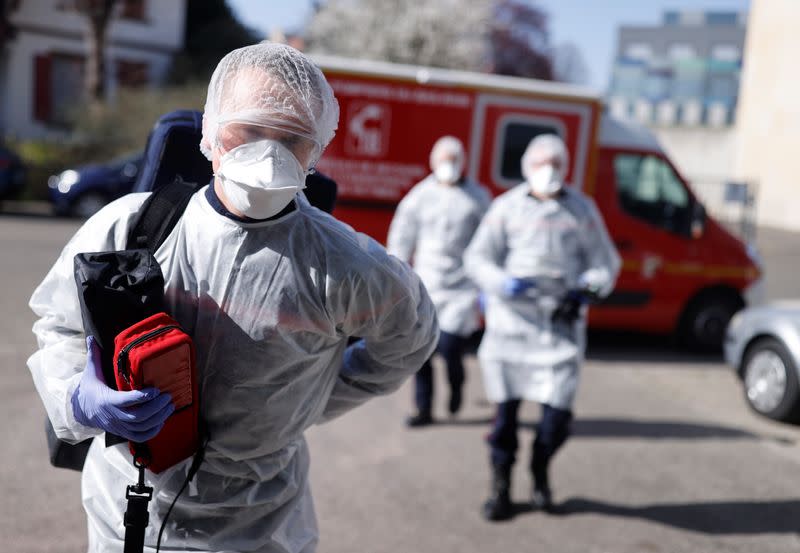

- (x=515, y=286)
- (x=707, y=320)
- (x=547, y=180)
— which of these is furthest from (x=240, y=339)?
(x=707, y=320)

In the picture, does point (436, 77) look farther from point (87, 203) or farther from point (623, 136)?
point (87, 203)

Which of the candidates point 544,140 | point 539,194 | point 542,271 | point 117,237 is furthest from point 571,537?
point 117,237

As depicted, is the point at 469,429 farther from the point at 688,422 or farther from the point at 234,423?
the point at 234,423

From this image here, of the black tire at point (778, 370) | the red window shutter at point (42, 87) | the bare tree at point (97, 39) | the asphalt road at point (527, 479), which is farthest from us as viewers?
the red window shutter at point (42, 87)

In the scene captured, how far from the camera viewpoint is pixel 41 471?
4.55m

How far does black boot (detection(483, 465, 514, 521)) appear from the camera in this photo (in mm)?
4391

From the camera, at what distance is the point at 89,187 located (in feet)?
51.0

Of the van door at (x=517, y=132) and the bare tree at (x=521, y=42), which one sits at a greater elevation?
the bare tree at (x=521, y=42)

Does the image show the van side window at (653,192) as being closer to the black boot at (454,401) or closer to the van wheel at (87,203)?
the black boot at (454,401)

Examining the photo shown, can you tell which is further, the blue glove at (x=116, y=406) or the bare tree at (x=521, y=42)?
the bare tree at (x=521, y=42)

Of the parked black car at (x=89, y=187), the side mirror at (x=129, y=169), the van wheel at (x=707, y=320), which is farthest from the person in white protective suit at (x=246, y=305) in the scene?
the parked black car at (x=89, y=187)

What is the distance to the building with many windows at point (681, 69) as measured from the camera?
178 ft

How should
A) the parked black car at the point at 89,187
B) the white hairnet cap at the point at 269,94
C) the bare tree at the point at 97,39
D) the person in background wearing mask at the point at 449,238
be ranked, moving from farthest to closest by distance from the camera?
the bare tree at the point at 97,39, the parked black car at the point at 89,187, the person in background wearing mask at the point at 449,238, the white hairnet cap at the point at 269,94

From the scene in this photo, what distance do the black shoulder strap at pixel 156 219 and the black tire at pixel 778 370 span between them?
18.5ft
